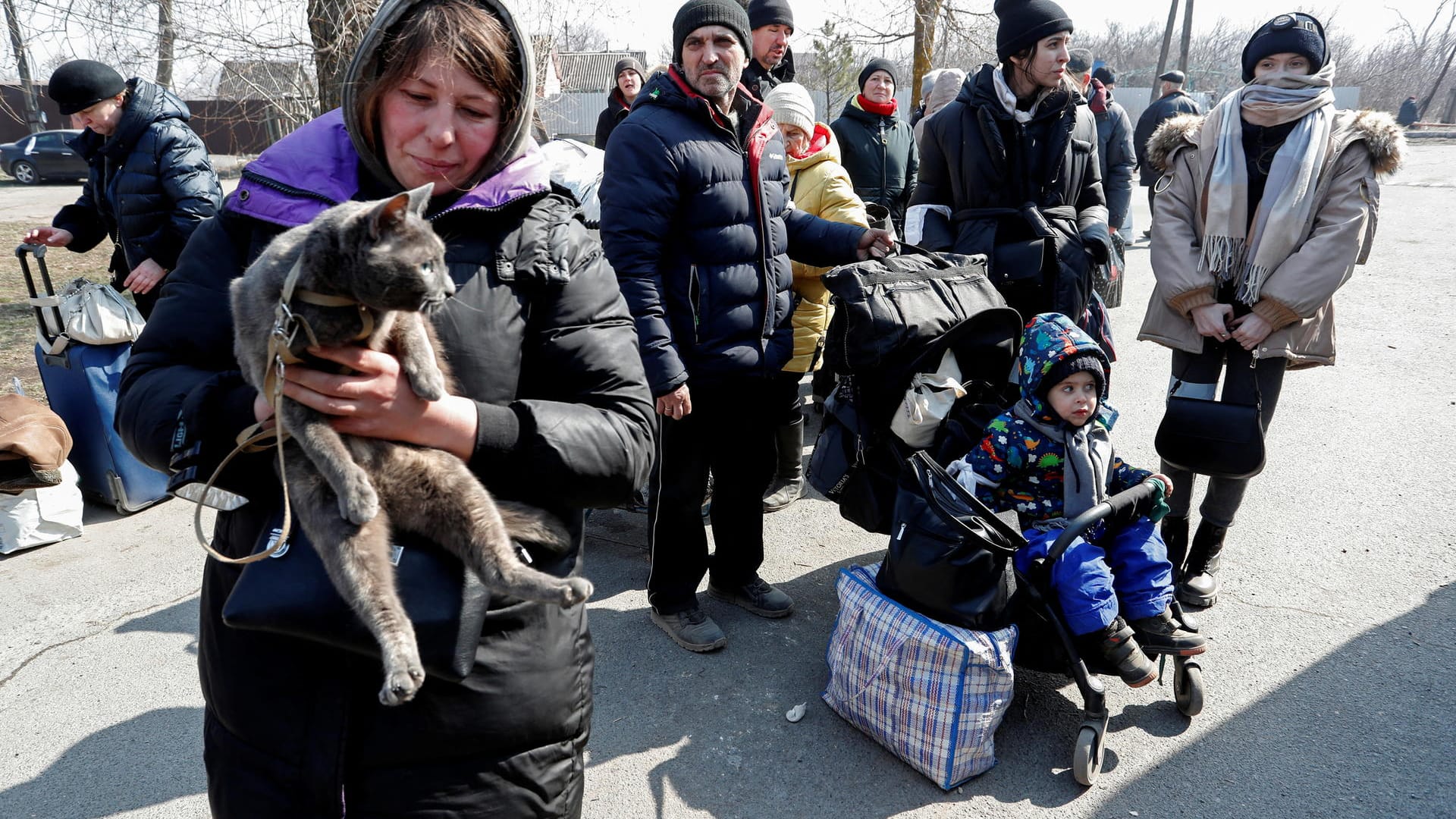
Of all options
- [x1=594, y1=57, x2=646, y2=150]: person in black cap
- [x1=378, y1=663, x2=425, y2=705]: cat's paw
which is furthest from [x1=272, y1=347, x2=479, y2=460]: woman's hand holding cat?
[x1=594, y1=57, x2=646, y2=150]: person in black cap

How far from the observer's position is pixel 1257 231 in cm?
378

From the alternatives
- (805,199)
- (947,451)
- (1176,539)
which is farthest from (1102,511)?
(805,199)

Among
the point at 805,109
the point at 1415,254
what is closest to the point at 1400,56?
the point at 1415,254

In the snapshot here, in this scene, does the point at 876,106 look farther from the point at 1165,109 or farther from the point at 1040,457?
the point at 1165,109

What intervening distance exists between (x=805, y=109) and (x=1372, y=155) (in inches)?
114

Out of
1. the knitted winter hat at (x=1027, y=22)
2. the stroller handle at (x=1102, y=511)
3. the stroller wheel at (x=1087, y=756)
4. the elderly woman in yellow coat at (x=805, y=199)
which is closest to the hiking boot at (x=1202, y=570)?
the stroller handle at (x=1102, y=511)

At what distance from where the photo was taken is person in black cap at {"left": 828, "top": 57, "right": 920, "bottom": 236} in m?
6.72

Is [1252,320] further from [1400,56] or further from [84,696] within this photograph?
[1400,56]

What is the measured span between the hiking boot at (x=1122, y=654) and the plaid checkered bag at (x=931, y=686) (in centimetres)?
31

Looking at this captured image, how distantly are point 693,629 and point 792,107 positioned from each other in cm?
318

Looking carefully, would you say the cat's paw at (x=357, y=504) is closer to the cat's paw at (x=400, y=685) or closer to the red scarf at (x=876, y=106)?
the cat's paw at (x=400, y=685)

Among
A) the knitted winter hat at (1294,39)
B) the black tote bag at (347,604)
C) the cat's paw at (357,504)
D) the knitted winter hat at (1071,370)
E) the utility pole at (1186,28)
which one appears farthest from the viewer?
the utility pole at (1186,28)

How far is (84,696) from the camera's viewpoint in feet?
11.6

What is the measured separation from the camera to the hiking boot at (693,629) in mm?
3793
